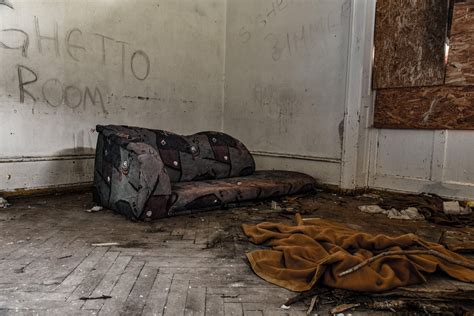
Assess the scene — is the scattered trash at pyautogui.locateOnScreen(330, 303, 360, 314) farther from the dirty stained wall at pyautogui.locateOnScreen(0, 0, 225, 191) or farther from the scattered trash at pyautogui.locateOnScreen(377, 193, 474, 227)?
the dirty stained wall at pyautogui.locateOnScreen(0, 0, 225, 191)

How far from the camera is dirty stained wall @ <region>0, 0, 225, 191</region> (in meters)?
3.42

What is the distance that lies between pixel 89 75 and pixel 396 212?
341 centimetres

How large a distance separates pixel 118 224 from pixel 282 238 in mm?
1270

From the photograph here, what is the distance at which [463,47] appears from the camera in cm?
350

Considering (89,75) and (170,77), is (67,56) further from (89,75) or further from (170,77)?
(170,77)

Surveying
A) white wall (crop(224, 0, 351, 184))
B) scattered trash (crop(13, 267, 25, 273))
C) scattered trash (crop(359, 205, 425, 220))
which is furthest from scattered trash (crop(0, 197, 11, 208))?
scattered trash (crop(359, 205, 425, 220))

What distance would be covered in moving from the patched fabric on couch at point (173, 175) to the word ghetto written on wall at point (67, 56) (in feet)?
2.81

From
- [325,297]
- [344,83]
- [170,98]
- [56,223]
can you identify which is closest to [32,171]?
[56,223]

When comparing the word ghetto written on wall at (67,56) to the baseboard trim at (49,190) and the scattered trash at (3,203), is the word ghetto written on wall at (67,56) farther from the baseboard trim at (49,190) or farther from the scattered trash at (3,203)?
the scattered trash at (3,203)

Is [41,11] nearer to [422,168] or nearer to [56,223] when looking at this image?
[56,223]

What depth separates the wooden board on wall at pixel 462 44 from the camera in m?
3.46

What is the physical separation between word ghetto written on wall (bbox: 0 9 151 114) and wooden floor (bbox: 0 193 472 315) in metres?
1.23

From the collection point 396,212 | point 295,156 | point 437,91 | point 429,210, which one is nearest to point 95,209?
point 295,156

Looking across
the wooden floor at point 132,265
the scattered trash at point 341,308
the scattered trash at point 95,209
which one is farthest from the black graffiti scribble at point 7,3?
the scattered trash at point 341,308
